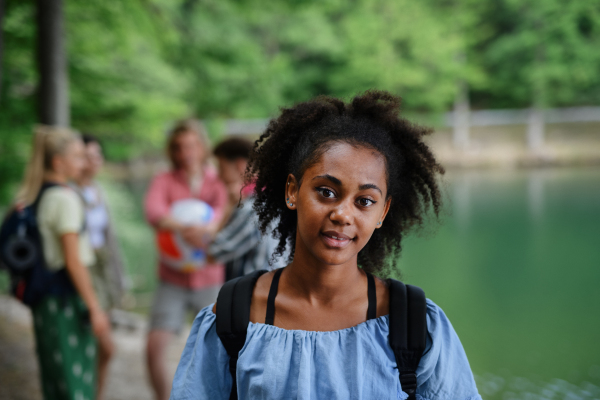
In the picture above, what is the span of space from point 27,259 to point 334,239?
2.04m

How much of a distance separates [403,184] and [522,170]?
22029 millimetres

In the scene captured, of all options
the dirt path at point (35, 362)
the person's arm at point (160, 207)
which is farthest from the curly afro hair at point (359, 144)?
the dirt path at point (35, 362)

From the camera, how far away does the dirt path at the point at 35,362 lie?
380cm

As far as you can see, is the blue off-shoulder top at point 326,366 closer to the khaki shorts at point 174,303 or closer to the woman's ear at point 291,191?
the woman's ear at point 291,191

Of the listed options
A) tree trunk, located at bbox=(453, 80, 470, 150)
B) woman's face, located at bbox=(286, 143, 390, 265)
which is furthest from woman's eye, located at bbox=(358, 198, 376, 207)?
tree trunk, located at bbox=(453, 80, 470, 150)

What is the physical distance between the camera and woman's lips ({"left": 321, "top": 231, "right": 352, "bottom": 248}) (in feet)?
4.06

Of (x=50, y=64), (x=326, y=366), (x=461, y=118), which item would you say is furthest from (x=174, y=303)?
(x=461, y=118)

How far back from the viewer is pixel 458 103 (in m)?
26.1

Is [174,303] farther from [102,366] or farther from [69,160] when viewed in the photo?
[69,160]

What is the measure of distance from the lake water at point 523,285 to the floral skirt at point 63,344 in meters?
1.82

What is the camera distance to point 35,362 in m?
4.30

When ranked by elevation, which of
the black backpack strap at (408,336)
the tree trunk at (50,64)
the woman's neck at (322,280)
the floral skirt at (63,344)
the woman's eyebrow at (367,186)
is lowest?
the floral skirt at (63,344)

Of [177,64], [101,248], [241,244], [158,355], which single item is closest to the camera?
[241,244]

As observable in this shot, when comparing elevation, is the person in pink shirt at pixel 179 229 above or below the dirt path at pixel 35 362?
above
